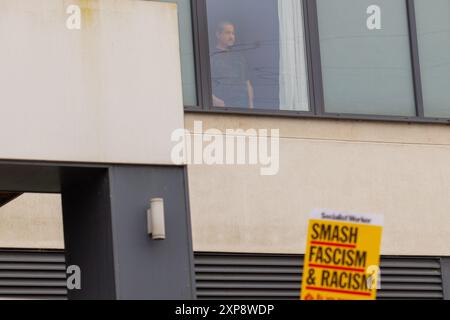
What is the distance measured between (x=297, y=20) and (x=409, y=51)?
4.74 ft

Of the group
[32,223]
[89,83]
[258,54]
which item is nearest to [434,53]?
[258,54]

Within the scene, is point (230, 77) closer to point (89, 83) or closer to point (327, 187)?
point (327, 187)

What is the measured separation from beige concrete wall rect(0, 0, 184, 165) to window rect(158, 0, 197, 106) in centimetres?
434

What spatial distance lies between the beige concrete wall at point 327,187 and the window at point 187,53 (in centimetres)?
28

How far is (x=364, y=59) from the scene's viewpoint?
16.2m

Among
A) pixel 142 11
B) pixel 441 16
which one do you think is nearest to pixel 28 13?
pixel 142 11

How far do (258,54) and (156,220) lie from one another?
19.1ft

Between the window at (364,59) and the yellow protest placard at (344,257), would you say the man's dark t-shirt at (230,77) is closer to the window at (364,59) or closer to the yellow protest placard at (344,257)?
the window at (364,59)

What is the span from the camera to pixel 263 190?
49.6 ft

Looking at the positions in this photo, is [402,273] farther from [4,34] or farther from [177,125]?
[4,34]

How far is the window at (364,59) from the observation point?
1603 cm

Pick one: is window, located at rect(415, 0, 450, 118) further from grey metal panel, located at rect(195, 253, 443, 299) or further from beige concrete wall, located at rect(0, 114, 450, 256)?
grey metal panel, located at rect(195, 253, 443, 299)

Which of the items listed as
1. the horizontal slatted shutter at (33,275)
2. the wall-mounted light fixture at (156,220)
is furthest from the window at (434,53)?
the wall-mounted light fixture at (156,220)
